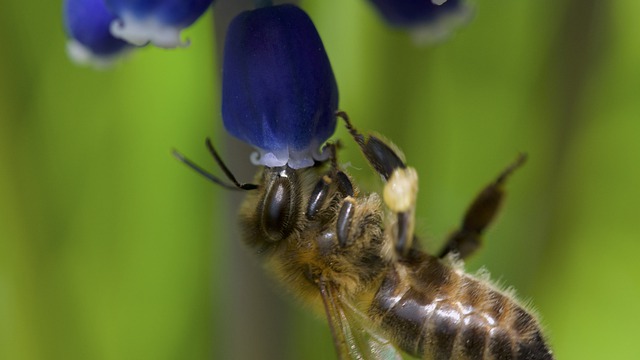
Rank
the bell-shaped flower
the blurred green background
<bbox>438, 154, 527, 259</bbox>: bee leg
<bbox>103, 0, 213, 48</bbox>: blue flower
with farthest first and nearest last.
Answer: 1. the blurred green background
2. <bbox>438, 154, 527, 259</bbox>: bee leg
3. the bell-shaped flower
4. <bbox>103, 0, 213, 48</bbox>: blue flower

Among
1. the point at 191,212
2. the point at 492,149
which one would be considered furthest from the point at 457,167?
the point at 191,212

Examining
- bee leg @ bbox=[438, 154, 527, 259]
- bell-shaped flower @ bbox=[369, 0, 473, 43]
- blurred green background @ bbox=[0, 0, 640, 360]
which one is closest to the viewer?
bell-shaped flower @ bbox=[369, 0, 473, 43]

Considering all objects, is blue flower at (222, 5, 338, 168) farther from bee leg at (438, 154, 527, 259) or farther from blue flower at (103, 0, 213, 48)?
bee leg at (438, 154, 527, 259)

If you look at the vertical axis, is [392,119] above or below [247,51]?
below

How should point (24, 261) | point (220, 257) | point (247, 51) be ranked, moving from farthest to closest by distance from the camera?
point (24, 261) < point (220, 257) < point (247, 51)

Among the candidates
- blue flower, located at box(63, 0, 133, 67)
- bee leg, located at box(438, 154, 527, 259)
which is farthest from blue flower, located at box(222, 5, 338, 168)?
bee leg, located at box(438, 154, 527, 259)

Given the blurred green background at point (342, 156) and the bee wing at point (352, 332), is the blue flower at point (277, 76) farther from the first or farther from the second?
the blurred green background at point (342, 156)

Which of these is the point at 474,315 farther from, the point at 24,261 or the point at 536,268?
the point at 24,261

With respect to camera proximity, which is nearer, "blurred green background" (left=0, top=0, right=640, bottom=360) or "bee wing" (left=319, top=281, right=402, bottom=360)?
"bee wing" (left=319, top=281, right=402, bottom=360)
